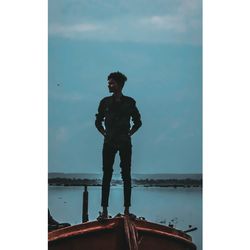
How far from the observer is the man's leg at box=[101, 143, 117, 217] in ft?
11.5

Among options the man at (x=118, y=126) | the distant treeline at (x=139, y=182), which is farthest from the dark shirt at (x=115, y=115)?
the distant treeline at (x=139, y=182)

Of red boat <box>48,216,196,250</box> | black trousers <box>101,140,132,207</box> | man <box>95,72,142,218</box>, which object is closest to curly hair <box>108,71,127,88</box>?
man <box>95,72,142,218</box>

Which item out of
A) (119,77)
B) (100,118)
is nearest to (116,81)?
(119,77)

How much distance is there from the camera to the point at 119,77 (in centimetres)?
352

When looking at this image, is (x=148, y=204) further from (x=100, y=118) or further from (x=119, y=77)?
(x=119, y=77)

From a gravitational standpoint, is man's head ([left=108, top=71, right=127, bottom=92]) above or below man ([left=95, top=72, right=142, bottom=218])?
above

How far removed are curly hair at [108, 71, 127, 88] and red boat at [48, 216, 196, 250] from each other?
1.49ft

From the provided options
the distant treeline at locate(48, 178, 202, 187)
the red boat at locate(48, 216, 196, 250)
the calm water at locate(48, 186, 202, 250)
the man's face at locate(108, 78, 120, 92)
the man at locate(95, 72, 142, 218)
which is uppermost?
A: the man's face at locate(108, 78, 120, 92)

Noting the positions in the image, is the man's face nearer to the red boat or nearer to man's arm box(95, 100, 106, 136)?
man's arm box(95, 100, 106, 136)

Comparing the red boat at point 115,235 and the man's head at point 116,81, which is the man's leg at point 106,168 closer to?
the red boat at point 115,235

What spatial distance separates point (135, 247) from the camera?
351 cm
